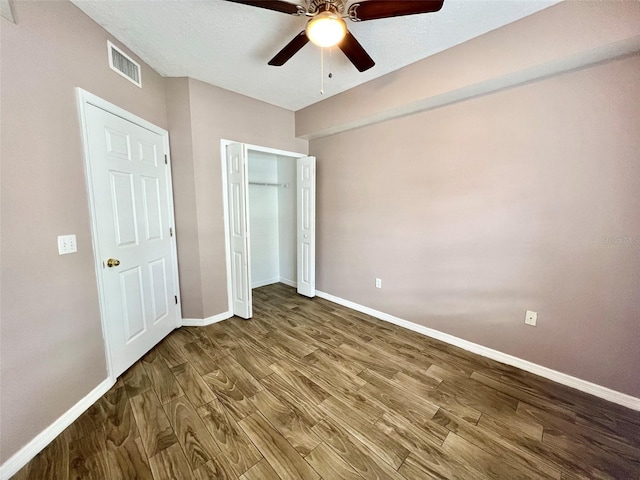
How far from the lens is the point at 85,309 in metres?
1.68

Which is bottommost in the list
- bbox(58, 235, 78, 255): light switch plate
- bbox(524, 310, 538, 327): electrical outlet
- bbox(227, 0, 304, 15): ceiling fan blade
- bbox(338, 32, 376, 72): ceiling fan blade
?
bbox(524, 310, 538, 327): electrical outlet

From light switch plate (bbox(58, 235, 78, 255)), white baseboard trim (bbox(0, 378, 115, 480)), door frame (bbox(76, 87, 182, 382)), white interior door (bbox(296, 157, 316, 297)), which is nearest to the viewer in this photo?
white baseboard trim (bbox(0, 378, 115, 480))

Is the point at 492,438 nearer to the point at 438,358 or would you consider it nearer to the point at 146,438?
the point at 438,358

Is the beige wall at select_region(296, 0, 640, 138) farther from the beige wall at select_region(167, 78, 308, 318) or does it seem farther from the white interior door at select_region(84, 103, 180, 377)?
the white interior door at select_region(84, 103, 180, 377)

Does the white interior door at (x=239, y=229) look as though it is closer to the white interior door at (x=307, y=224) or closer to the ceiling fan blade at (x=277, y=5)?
the white interior door at (x=307, y=224)

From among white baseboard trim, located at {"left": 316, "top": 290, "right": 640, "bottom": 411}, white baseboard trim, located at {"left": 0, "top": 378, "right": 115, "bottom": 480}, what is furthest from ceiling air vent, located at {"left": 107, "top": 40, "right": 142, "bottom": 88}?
white baseboard trim, located at {"left": 316, "top": 290, "right": 640, "bottom": 411}

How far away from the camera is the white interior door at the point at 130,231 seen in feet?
5.88

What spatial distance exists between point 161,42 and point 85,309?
2117 millimetres

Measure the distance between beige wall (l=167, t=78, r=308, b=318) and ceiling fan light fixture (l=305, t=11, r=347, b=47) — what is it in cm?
163

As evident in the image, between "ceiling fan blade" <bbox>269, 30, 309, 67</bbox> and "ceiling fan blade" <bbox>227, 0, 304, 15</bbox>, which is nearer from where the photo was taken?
"ceiling fan blade" <bbox>227, 0, 304, 15</bbox>

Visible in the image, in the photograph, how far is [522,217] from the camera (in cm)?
201

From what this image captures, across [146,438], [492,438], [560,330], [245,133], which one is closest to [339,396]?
[492,438]

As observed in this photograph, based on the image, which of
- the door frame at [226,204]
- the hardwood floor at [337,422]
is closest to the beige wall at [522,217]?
the hardwood floor at [337,422]

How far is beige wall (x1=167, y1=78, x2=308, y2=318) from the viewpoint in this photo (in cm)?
256
